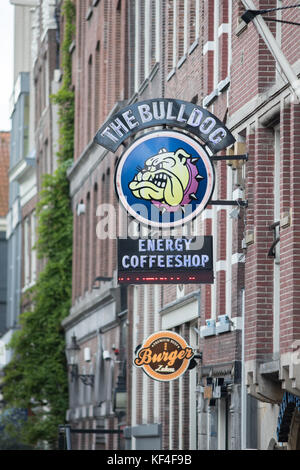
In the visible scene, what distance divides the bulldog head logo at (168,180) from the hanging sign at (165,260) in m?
0.63

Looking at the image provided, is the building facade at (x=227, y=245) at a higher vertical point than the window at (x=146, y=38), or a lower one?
lower

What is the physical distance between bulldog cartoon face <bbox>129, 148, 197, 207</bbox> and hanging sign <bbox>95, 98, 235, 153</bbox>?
38 cm

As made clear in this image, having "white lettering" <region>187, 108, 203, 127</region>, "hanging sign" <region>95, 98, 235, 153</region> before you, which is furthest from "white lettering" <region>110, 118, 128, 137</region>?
"white lettering" <region>187, 108, 203, 127</region>

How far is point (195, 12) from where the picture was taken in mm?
26578

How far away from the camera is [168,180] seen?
19516 millimetres

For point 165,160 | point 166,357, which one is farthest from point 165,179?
point 166,357

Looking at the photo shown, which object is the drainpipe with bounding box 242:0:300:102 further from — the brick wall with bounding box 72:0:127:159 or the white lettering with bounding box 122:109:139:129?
the brick wall with bounding box 72:0:127:159

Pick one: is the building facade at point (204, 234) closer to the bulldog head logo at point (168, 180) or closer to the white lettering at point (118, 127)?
the white lettering at point (118, 127)

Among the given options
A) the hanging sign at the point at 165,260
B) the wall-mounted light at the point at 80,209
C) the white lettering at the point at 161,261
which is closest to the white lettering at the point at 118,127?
the hanging sign at the point at 165,260

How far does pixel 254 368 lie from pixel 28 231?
136 feet

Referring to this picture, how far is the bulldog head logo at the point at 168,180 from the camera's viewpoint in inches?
762

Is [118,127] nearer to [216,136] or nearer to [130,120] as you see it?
[130,120]
